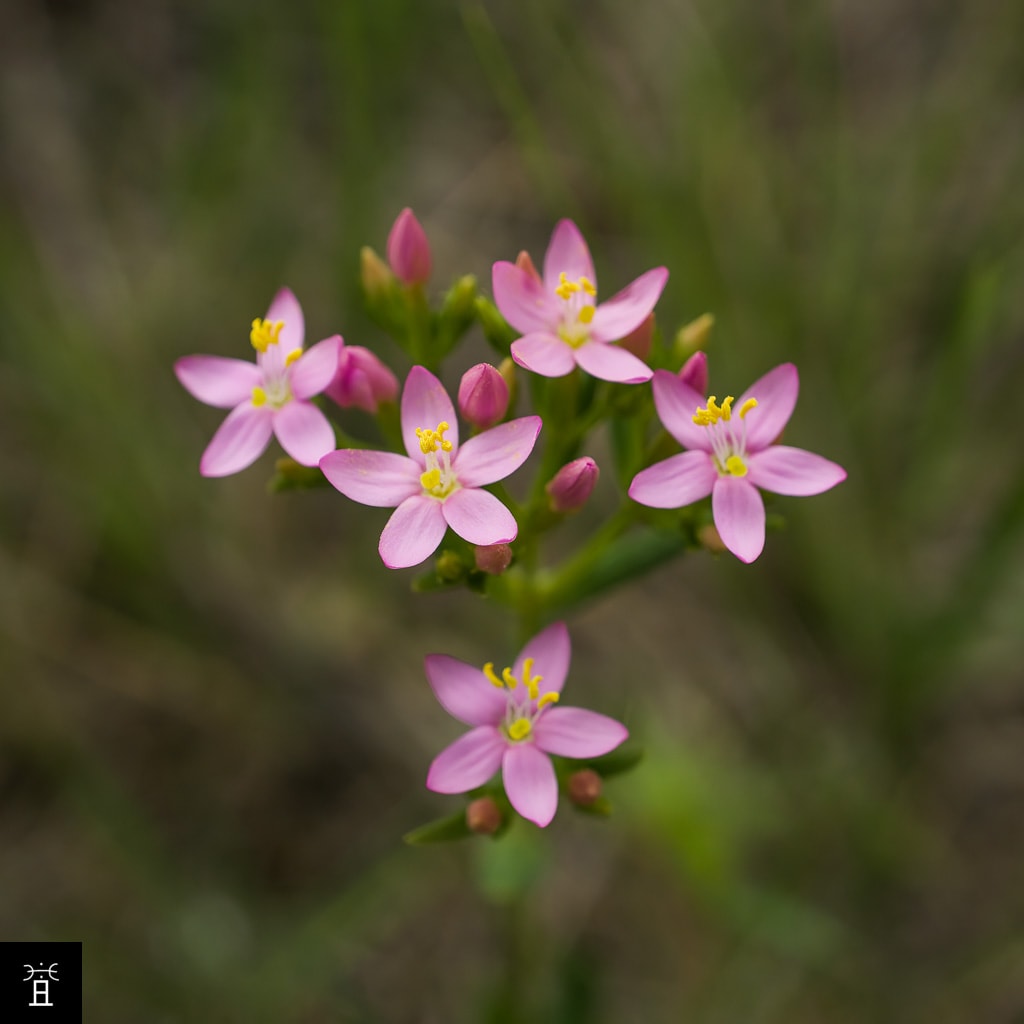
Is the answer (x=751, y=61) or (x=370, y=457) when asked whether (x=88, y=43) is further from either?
(x=370, y=457)

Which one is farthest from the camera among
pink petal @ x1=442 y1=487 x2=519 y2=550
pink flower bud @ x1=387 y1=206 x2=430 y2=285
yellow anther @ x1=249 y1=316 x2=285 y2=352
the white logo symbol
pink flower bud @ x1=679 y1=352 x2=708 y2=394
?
the white logo symbol

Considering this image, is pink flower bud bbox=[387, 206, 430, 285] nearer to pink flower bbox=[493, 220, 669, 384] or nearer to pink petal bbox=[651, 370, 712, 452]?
pink flower bbox=[493, 220, 669, 384]

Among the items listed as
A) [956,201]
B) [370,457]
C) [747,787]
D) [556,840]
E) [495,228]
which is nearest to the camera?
[370,457]

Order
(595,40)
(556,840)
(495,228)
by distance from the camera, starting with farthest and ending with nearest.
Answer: (595,40) < (495,228) < (556,840)

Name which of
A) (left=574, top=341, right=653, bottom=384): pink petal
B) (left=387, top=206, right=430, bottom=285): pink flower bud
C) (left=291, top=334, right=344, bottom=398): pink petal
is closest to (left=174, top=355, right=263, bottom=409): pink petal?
(left=291, top=334, right=344, bottom=398): pink petal

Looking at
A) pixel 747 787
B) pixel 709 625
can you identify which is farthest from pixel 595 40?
pixel 747 787

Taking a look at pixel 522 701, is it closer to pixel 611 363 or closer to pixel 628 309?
pixel 611 363

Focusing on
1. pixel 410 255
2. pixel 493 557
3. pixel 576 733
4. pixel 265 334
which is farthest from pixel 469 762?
pixel 410 255
